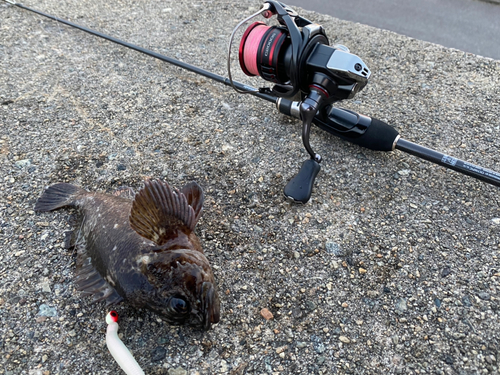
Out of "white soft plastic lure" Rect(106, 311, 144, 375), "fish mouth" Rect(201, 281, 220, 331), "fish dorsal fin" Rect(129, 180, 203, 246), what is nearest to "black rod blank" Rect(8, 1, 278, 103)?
"fish dorsal fin" Rect(129, 180, 203, 246)

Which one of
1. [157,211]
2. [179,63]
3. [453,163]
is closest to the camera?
[157,211]

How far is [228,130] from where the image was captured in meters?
3.27

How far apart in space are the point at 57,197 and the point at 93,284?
0.91m

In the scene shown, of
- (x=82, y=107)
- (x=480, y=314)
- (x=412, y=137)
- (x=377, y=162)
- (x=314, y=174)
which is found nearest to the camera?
(x=480, y=314)

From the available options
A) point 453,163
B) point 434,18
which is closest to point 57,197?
point 453,163

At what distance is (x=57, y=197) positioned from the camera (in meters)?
2.62

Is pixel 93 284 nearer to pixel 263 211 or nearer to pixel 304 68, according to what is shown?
pixel 263 211

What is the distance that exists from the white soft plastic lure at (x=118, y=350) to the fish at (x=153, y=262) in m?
0.13

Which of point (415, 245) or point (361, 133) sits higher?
point (361, 133)

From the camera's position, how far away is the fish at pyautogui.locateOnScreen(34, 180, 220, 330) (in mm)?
1837

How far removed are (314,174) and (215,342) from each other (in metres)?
1.37

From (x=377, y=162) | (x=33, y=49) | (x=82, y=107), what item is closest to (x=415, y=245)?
(x=377, y=162)

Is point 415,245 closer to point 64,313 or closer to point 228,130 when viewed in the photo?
point 228,130

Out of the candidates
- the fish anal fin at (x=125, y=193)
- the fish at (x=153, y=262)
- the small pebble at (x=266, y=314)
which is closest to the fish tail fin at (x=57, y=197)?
the fish anal fin at (x=125, y=193)
